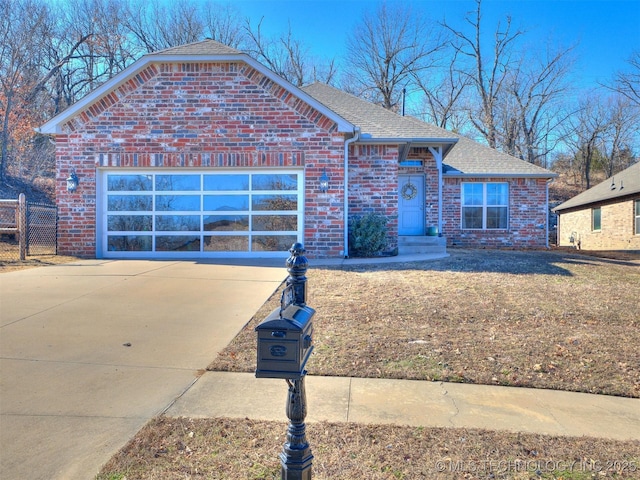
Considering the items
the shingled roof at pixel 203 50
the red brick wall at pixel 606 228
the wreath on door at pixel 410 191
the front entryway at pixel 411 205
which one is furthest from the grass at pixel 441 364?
the red brick wall at pixel 606 228

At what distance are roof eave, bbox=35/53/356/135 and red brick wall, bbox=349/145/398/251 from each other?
1493 millimetres

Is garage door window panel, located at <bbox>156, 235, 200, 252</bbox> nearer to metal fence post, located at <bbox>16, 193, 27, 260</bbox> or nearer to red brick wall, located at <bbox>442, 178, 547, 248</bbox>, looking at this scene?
metal fence post, located at <bbox>16, 193, 27, 260</bbox>

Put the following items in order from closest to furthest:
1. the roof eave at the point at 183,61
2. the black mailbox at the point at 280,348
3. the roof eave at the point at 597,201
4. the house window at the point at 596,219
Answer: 1. the black mailbox at the point at 280,348
2. the roof eave at the point at 183,61
3. the roof eave at the point at 597,201
4. the house window at the point at 596,219

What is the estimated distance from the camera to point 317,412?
2.92m

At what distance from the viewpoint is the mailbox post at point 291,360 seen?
72.8 inches

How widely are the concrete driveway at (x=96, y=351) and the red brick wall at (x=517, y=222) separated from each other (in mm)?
10053

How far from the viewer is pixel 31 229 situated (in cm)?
1095

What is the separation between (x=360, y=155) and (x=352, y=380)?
8934mm

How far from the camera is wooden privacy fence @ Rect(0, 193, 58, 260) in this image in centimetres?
999

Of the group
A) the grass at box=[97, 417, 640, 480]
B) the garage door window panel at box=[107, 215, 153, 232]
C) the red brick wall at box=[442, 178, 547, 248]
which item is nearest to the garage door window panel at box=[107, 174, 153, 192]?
the garage door window panel at box=[107, 215, 153, 232]

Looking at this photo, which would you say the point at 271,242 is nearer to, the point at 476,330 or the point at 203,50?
the point at 203,50

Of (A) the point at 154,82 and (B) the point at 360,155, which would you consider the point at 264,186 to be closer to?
(B) the point at 360,155

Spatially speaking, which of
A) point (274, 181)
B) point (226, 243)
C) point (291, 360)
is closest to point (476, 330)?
point (291, 360)

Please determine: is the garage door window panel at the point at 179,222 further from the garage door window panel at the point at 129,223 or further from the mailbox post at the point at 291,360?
the mailbox post at the point at 291,360
